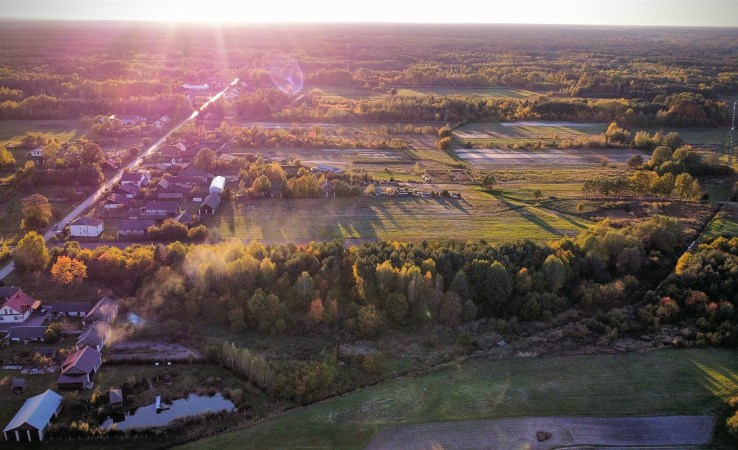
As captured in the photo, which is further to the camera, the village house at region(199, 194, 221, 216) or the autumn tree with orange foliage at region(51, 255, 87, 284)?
the village house at region(199, 194, 221, 216)

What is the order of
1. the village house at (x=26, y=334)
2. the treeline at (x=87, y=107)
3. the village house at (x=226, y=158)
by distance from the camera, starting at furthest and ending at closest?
1. the treeline at (x=87, y=107)
2. the village house at (x=226, y=158)
3. the village house at (x=26, y=334)

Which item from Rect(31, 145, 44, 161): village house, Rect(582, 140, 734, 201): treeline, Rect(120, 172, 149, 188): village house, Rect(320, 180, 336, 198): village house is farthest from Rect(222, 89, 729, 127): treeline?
Rect(320, 180, 336, 198): village house

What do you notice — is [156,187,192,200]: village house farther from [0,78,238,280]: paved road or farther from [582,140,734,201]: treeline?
[582,140,734,201]: treeline

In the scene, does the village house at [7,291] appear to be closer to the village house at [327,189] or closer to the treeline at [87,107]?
the village house at [327,189]

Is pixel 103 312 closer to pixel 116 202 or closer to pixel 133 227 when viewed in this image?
pixel 133 227

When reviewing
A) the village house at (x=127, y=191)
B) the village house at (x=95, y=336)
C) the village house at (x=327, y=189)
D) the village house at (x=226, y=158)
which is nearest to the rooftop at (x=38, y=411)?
the village house at (x=95, y=336)

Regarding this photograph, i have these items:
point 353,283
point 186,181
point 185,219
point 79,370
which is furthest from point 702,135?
point 79,370

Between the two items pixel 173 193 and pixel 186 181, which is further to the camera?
pixel 186 181
